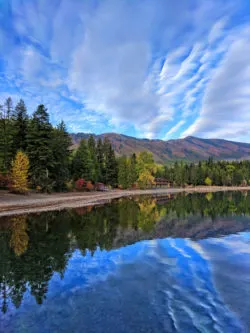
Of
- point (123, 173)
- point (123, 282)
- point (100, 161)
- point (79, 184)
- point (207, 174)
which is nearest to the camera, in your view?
point (123, 282)

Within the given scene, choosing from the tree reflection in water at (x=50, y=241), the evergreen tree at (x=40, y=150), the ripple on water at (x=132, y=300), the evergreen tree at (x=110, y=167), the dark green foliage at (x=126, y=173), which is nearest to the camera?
the ripple on water at (x=132, y=300)

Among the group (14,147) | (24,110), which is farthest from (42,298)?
(24,110)

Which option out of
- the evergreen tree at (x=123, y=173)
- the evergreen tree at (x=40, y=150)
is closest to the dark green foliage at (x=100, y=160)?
the evergreen tree at (x=123, y=173)

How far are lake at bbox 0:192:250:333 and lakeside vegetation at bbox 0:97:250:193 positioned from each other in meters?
28.6

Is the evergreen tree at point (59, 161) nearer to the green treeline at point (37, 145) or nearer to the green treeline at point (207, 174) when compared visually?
the green treeline at point (37, 145)

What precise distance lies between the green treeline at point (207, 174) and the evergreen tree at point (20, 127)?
317ft

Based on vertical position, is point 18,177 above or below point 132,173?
below

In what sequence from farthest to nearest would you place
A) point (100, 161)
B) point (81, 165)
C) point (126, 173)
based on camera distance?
point (126, 173), point (100, 161), point (81, 165)

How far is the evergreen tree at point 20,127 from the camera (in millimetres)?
50403

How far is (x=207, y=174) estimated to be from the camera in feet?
482

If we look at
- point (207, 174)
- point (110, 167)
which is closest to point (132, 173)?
point (110, 167)

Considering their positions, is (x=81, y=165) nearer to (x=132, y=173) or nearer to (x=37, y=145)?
(x=37, y=145)

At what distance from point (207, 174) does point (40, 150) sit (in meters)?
118

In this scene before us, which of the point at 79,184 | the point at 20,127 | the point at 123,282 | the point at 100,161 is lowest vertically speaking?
the point at 123,282
